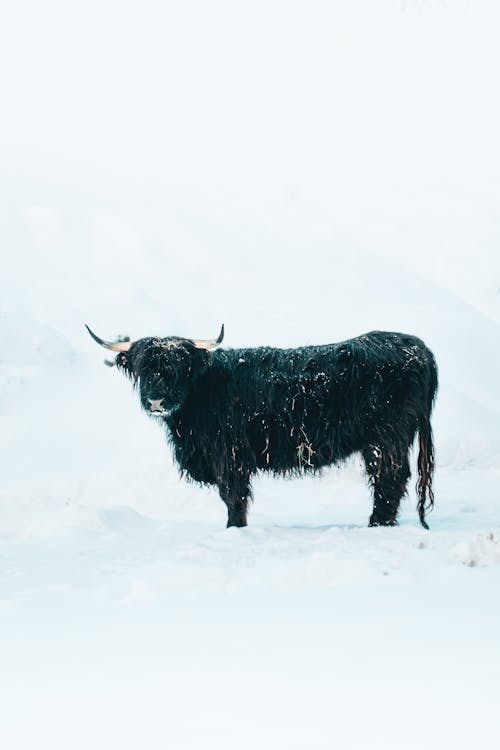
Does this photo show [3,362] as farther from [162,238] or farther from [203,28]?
[203,28]

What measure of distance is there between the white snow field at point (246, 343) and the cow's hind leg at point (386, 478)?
1.16ft

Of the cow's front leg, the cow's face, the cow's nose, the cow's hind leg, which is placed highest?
the cow's face

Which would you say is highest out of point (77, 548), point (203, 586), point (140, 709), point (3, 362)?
point (140, 709)

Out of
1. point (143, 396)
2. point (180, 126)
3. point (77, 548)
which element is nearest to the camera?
point (77, 548)

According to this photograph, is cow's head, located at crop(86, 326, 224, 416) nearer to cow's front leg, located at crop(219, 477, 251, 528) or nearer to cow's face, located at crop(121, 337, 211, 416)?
cow's face, located at crop(121, 337, 211, 416)

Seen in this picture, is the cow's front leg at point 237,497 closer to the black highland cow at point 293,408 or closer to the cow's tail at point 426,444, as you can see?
the black highland cow at point 293,408

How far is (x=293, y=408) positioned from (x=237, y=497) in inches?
25.9

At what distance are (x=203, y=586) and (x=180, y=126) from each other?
56.1 ft

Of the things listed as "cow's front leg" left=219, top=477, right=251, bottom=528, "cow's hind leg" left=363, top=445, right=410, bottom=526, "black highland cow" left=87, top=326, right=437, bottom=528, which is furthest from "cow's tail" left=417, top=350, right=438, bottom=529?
"cow's front leg" left=219, top=477, right=251, bottom=528

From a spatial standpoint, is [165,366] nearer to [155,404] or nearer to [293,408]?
[155,404]

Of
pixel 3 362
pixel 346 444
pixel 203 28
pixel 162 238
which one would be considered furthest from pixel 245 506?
pixel 203 28

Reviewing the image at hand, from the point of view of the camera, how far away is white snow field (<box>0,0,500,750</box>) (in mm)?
3209

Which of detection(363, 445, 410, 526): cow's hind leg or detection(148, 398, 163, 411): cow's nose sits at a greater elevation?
detection(148, 398, 163, 411): cow's nose

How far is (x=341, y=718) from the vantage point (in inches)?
116
